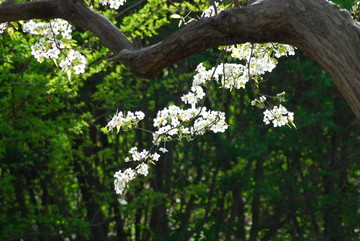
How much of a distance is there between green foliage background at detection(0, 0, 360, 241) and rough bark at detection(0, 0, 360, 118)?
16.0 ft

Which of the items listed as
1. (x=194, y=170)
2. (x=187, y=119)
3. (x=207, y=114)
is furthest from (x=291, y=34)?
(x=194, y=170)

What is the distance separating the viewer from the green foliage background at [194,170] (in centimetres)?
844

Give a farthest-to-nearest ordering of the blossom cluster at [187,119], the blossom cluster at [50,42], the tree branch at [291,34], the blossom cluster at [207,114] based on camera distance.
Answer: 1. the blossom cluster at [187,119]
2. the blossom cluster at [207,114]
3. the blossom cluster at [50,42]
4. the tree branch at [291,34]

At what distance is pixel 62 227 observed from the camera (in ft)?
28.0

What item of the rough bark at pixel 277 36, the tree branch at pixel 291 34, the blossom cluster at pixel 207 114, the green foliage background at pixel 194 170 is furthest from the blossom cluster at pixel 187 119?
the green foliage background at pixel 194 170

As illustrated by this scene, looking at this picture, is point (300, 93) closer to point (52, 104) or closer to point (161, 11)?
point (161, 11)

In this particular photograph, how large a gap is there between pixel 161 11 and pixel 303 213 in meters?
3.92

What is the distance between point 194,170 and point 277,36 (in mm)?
7779

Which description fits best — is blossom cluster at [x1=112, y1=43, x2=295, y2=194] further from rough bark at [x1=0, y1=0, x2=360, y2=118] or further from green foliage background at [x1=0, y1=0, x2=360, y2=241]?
green foliage background at [x1=0, y1=0, x2=360, y2=241]

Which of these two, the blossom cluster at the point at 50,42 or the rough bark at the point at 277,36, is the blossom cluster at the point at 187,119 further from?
the rough bark at the point at 277,36

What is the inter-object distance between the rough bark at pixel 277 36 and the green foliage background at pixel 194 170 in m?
4.88

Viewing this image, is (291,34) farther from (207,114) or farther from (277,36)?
(207,114)

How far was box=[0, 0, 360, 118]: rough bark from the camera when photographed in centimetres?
233

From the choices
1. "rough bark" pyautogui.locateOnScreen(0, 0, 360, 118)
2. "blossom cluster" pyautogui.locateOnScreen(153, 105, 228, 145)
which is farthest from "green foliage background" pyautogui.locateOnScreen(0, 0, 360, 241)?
"rough bark" pyautogui.locateOnScreen(0, 0, 360, 118)
